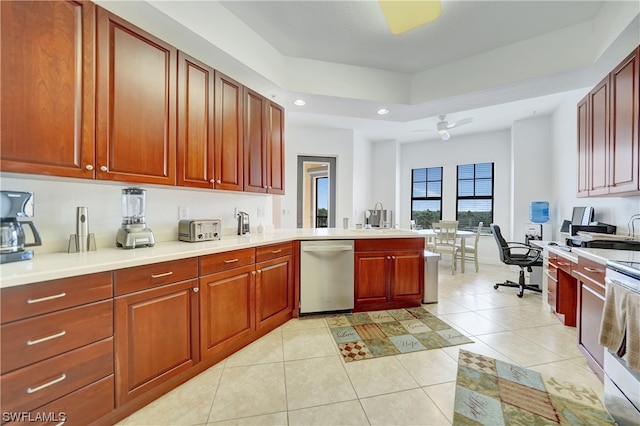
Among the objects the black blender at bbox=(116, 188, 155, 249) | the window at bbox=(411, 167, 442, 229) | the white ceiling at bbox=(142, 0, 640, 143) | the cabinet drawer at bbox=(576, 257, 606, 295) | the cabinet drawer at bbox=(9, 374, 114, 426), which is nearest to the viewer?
the cabinet drawer at bbox=(9, 374, 114, 426)

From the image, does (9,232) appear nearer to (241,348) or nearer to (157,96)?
(157,96)

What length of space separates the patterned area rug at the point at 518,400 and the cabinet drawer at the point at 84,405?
1.87m

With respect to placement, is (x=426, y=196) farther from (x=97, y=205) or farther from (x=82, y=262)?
(x=82, y=262)

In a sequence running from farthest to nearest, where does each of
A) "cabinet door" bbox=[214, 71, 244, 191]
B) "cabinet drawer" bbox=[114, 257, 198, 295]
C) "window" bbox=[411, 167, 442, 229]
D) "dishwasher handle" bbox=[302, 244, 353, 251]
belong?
"window" bbox=[411, 167, 442, 229], "dishwasher handle" bbox=[302, 244, 353, 251], "cabinet door" bbox=[214, 71, 244, 191], "cabinet drawer" bbox=[114, 257, 198, 295]

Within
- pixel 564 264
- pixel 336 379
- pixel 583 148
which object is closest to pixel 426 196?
pixel 583 148

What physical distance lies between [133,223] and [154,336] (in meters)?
0.86

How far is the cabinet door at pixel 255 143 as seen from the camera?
2611 mm

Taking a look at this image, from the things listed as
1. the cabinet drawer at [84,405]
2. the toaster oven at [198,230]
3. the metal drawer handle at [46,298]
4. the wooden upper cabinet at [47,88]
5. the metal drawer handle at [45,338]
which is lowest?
the cabinet drawer at [84,405]

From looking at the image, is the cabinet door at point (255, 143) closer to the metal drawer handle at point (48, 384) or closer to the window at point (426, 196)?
the metal drawer handle at point (48, 384)

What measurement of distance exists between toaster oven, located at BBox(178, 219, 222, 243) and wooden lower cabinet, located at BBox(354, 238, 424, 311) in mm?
1501

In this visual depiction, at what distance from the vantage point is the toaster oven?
2.21 metres

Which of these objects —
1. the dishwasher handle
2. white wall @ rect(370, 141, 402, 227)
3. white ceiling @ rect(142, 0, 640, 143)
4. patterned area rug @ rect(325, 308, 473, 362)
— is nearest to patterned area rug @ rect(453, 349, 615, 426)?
patterned area rug @ rect(325, 308, 473, 362)

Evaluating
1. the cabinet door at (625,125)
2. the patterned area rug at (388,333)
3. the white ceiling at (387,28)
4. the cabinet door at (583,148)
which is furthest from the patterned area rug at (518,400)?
the white ceiling at (387,28)

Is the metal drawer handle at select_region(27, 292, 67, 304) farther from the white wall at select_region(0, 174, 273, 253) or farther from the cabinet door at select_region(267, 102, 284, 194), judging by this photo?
the cabinet door at select_region(267, 102, 284, 194)
